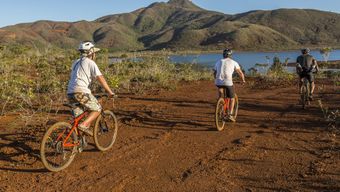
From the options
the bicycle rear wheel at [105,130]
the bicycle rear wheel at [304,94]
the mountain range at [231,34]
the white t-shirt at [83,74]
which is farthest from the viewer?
the mountain range at [231,34]

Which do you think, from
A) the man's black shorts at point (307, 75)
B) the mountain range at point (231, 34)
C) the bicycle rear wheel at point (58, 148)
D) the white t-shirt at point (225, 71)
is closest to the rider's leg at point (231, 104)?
the white t-shirt at point (225, 71)

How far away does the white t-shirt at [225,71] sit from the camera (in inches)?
349

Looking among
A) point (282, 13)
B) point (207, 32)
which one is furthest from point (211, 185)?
point (282, 13)

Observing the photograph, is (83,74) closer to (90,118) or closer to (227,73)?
(90,118)

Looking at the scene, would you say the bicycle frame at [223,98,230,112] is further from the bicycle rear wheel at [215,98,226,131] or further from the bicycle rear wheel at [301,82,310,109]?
the bicycle rear wheel at [301,82,310,109]

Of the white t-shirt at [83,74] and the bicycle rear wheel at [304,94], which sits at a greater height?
the white t-shirt at [83,74]

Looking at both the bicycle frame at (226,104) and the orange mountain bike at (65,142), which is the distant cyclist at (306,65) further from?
the orange mountain bike at (65,142)

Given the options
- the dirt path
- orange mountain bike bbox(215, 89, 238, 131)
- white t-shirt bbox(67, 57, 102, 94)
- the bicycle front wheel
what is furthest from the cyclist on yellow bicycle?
the bicycle front wheel

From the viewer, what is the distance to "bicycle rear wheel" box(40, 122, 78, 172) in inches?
234

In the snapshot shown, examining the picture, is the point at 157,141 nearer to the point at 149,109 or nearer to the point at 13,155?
the point at 13,155

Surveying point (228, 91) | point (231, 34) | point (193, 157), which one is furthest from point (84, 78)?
point (231, 34)

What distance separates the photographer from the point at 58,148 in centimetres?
612

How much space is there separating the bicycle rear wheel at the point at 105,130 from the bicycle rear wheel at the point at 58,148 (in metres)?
0.55

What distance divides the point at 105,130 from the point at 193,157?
1718 mm
